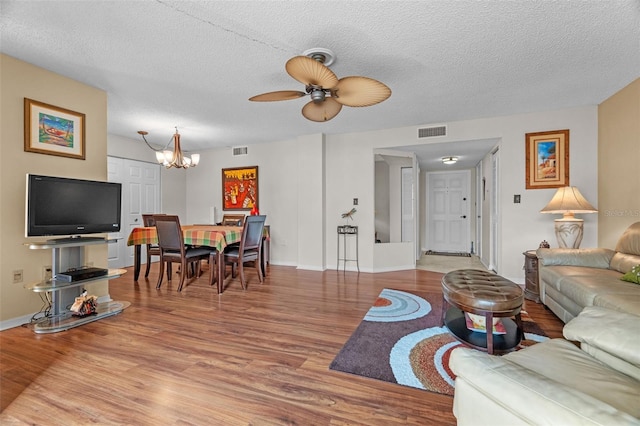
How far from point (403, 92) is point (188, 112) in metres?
2.88

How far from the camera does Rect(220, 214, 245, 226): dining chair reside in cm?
568

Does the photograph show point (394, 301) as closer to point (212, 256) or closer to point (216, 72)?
point (212, 256)

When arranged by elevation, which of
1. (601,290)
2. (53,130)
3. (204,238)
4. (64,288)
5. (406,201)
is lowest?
(64,288)

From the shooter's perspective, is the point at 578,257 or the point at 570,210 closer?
the point at 578,257

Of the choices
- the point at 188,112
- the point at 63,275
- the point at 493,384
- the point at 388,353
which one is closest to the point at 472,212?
the point at 388,353

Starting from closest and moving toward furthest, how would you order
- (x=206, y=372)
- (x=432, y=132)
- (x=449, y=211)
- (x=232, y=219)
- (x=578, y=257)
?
(x=206, y=372) < (x=578, y=257) < (x=432, y=132) < (x=232, y=219) < (x=449, y=211)

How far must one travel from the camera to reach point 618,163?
130 inches

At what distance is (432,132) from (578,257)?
2.55 metres

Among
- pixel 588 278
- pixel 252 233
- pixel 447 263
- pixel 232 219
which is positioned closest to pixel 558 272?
pixel 588 278

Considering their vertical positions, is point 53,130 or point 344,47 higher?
point 344,47

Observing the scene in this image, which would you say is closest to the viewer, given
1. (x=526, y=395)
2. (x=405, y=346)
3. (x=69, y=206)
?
(x=526, y=395)

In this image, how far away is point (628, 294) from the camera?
2020 millimetres

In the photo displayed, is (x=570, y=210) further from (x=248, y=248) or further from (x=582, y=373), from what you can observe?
(x=248, y=248)

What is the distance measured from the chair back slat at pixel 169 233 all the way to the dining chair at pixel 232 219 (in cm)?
164
